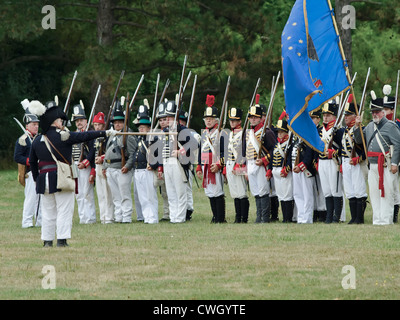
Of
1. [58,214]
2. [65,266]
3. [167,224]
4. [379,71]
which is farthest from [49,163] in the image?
[379,71]

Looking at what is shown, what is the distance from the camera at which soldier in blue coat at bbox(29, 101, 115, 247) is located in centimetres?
1190

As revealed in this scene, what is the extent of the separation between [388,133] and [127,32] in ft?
51.5

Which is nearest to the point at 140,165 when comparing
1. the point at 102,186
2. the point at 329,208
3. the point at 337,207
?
the point at 102,186

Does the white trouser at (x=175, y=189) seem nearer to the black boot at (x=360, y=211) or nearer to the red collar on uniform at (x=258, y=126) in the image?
the red collar on uniform at (x=258, y=126)

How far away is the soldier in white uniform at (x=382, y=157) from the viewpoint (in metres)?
14.0

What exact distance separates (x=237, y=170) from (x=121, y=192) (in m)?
2.13

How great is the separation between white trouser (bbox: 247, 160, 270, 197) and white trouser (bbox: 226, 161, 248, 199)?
16 centimetres

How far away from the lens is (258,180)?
593 inches

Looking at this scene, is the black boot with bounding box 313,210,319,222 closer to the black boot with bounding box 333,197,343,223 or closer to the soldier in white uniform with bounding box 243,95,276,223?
the black boot with bounding box 333,197,343,223

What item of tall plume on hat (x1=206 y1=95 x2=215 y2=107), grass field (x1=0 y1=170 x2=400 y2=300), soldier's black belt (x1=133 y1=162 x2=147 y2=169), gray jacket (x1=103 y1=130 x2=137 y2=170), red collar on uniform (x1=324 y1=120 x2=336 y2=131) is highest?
tall plume on hat (x1=206 y1=95 x2=215 y2=107)

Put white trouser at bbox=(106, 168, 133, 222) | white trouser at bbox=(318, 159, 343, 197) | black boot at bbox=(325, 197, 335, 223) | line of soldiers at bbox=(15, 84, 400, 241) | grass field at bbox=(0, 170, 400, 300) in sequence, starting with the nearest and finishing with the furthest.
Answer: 1. grass field at bbox=(0, 170, 400, 300)
2. line of soldiers at bbox=(15, 84, 400, 241)
3. white trouser at bbox=(318, 159, 343, 197)
4. black boot at bbox=(325, 197, 335, 223)
5. white trouser at bbox=(106, 168, 133, 222)

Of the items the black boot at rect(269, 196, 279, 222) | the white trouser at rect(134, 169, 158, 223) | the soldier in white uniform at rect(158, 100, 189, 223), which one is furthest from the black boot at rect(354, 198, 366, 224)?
the white trouser at rect(134, 169, 158, 223)

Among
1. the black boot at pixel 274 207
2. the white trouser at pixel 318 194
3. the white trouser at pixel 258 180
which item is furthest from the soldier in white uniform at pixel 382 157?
the black boot at pixel 274 207

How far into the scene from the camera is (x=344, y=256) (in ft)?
35.0
